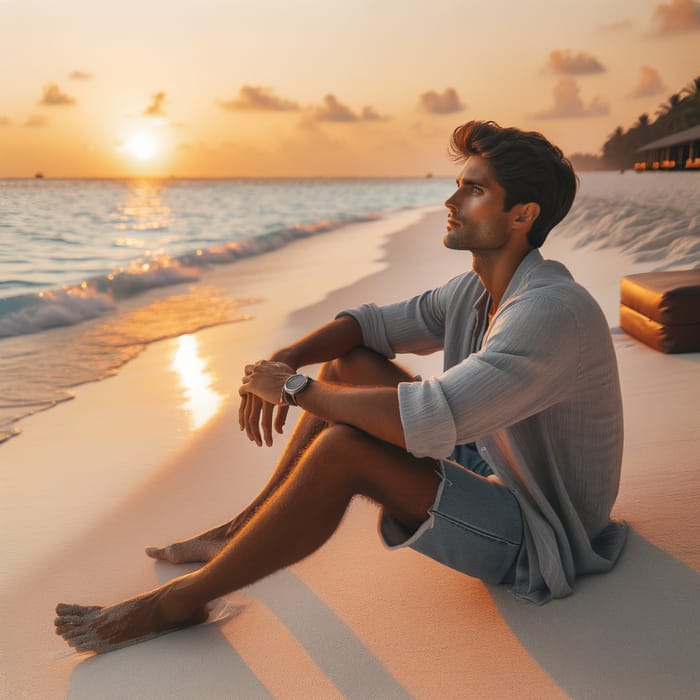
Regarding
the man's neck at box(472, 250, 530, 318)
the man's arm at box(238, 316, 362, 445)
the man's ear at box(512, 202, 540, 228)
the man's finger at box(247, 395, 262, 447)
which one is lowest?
the man's finger at box(247, 395, 262, 447)

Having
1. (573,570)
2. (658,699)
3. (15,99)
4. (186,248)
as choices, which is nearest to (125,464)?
(573,570)

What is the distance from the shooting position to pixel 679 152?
2338 centimetres

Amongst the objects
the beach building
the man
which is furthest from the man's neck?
the beach building

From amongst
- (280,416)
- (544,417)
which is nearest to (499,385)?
(544,417)

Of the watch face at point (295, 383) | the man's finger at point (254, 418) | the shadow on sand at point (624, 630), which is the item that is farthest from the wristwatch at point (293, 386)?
the shadow on sand at point (624, 630)

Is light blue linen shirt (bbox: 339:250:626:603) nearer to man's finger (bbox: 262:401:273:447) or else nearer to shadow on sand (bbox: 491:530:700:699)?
shadow on sand (bbox: 491:530:700:699)

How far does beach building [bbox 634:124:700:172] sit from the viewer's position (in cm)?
1934

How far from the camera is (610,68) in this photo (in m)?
31.7

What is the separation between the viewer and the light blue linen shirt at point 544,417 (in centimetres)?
183

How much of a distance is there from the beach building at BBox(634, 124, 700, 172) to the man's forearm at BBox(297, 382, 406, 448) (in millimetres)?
17531

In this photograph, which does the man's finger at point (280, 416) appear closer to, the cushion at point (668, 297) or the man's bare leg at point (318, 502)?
the man's bare leg at point (318, 502)

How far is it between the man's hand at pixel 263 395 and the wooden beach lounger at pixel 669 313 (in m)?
3.24

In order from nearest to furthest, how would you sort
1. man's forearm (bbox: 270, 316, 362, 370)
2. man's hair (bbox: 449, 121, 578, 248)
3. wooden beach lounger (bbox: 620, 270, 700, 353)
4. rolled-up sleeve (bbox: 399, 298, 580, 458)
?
rolled-up sleeve (bbox: 399, 298, 580, 458) < man's hair (bbox: 449, 121, 578, 248) < man's forearm (bbox: 270, 316, 362, 370) < wooden beach lounger (bbox: 620, 270, 700, 353)

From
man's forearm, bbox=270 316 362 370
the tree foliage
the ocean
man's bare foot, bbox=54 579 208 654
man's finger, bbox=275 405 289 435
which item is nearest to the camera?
man's bare foot, bbox=54 579 208 654
